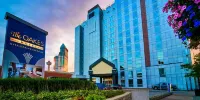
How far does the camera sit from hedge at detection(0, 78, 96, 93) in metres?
7.49

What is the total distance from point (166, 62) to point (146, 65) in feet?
22.0

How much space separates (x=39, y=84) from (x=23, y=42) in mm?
8037

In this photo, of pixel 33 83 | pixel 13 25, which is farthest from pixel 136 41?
pixel 33 83

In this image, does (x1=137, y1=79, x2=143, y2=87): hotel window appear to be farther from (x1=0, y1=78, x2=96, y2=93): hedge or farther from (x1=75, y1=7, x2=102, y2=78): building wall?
(x1=0, y1=78, x2=96, y2=93): hedge

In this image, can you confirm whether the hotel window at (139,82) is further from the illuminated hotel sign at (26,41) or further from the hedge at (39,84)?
the hedge at (39,84)

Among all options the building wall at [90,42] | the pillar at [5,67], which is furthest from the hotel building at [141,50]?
the pillar at [5,67]

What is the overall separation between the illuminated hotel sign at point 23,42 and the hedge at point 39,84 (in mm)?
6553

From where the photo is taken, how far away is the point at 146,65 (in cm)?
5106

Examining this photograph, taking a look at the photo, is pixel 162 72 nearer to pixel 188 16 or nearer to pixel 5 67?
pixel 5 67

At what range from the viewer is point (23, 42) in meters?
15.4

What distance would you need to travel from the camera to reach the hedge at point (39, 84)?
7493mm

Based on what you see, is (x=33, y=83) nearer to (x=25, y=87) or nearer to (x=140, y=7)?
(x=25, y=87)

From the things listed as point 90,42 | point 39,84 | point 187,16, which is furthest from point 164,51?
point 187,16

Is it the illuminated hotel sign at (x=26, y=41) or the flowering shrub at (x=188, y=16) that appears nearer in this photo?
the flowering shrub at (x=188, y=16)
